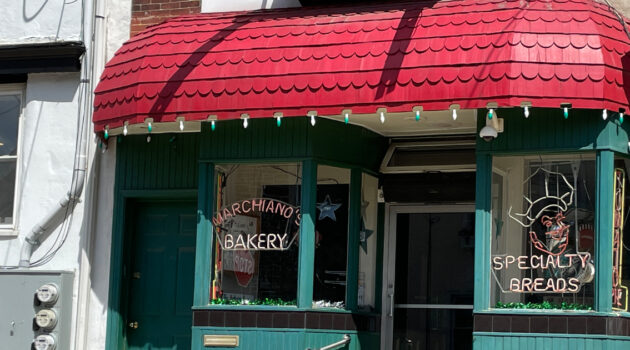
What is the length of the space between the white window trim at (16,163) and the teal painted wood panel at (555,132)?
5073 mm

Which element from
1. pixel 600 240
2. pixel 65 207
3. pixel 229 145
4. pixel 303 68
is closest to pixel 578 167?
pixel 600 240

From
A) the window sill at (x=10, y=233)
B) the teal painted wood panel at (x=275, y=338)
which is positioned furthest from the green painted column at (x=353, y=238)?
the window sill at (x=10, y=233)

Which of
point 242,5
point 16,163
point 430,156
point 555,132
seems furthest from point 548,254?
point 16,163

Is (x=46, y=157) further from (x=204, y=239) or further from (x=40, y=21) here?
(x=204, y=239)

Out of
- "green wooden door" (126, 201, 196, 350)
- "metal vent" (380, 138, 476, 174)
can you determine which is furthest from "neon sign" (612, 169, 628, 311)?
"green wooden door" (126, 201, 196, 350)

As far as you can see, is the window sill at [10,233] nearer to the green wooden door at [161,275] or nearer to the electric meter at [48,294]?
the electric meter at [48,294]

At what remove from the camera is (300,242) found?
34.9 feet

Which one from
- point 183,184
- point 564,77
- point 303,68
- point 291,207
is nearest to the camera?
point 564,77

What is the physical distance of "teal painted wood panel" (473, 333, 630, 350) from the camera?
30.9 ft

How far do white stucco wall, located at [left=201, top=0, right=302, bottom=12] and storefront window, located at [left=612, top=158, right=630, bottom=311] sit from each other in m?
3.73

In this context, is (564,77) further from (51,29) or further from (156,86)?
(51,29)

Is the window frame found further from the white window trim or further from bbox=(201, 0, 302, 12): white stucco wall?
the white window trim

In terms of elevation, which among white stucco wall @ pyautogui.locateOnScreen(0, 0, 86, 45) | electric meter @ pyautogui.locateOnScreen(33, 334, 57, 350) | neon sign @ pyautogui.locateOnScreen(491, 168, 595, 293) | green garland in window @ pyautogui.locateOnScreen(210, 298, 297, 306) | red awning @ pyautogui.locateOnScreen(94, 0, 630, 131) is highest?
white stucco wall @ pyautogui.locateOnScreen(0, 0, 86, 45)

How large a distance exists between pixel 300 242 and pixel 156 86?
2000 millimetres
